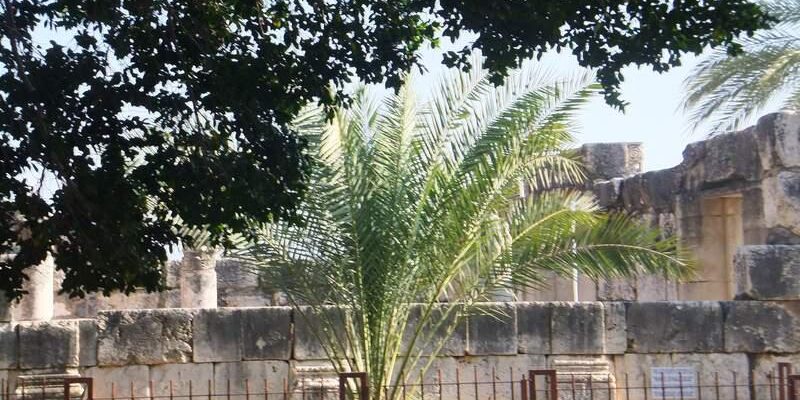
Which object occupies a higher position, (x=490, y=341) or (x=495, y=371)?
(x=490, y=341)

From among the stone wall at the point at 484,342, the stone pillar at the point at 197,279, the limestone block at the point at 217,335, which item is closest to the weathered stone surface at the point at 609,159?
the stone pillar at the point at 197,279

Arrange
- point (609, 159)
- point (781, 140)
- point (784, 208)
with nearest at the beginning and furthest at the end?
1. point (784, 208)
2. point (781, 140)
3. point (609, 159)

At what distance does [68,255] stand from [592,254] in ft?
17.1

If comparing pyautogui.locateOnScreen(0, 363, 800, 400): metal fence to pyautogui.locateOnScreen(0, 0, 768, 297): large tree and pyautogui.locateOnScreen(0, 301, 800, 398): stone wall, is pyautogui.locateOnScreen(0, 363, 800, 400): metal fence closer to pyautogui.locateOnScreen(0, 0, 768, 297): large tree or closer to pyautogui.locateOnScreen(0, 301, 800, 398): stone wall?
pyautogui.locateOnScreen(0, 301, 800, 398): stone wall

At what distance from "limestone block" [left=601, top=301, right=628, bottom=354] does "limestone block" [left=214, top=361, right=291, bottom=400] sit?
2648 millimetres

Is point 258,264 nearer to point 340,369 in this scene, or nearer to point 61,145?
point 340,369

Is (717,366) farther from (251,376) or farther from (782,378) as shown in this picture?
(251,376)

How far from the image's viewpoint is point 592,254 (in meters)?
Answer: 12.0

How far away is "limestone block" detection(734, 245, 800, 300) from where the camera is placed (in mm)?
12430

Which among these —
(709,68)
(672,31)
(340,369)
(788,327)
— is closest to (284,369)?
(340,369)

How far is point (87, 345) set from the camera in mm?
12070

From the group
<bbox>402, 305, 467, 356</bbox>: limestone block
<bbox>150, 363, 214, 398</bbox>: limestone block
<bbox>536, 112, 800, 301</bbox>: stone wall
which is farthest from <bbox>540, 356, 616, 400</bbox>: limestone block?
<bbox>150, 363, 214, 398</bbox>: limestone block

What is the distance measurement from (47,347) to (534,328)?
155 inches

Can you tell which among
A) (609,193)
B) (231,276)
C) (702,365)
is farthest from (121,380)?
(609,193)
